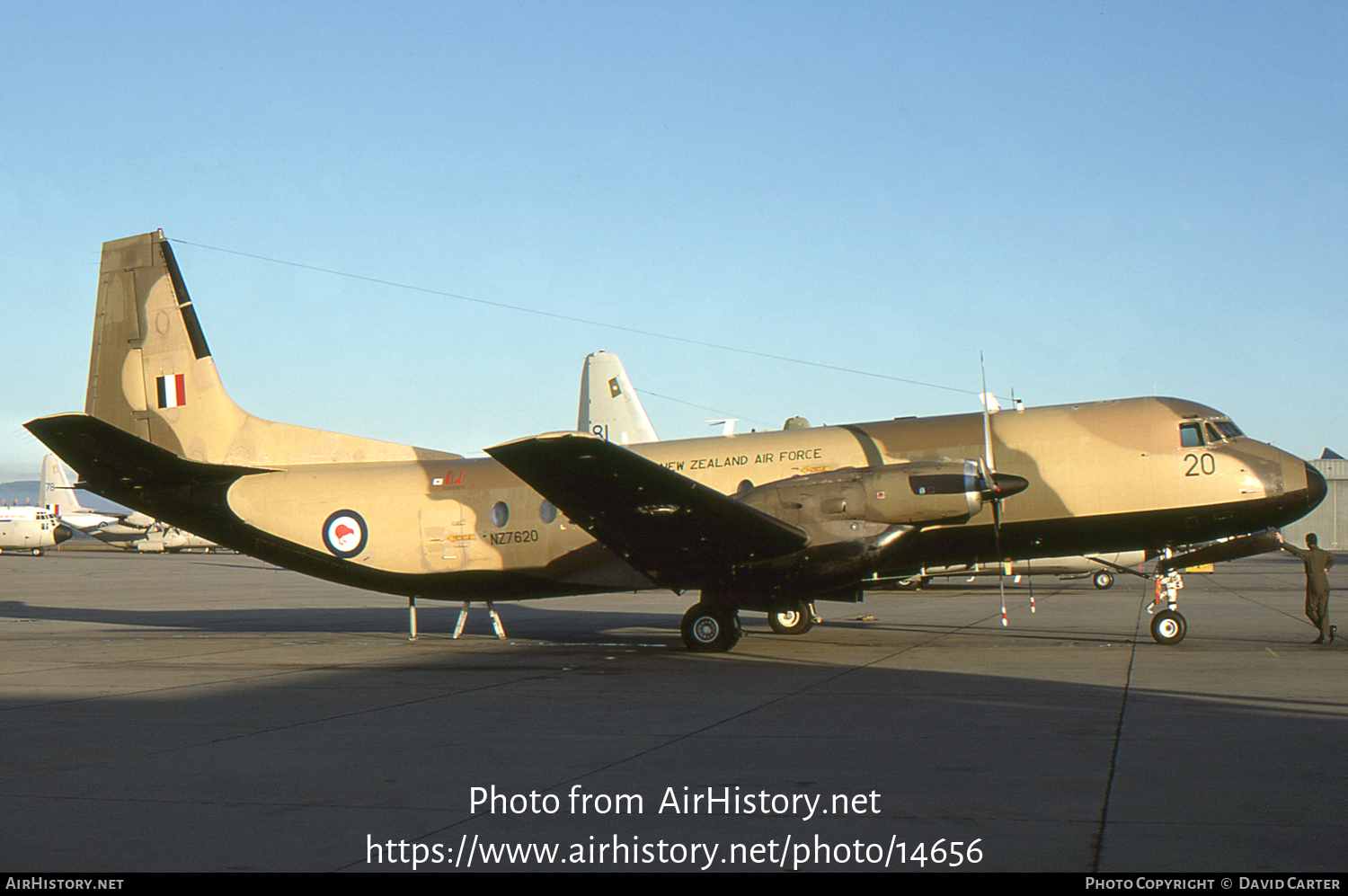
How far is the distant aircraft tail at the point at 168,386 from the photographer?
19516 mm

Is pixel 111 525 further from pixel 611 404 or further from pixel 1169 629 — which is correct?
pixel 1169 629

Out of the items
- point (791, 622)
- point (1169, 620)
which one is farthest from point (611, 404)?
point (1169, 620)

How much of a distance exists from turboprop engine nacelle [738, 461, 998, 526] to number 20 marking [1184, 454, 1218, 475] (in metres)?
2.65

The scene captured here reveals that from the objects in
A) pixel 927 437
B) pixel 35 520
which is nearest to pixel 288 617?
pixel 927 437

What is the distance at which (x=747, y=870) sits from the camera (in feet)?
18.6

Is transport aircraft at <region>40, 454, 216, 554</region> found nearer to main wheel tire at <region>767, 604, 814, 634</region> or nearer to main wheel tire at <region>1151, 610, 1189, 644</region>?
main wheel tire at <region>767, 604, 814, 634</region>

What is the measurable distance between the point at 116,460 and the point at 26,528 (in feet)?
216

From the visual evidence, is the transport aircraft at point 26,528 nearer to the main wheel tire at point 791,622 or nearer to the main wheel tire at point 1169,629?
the main wheel tire at point 791,622

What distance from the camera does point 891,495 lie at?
51.9 feet

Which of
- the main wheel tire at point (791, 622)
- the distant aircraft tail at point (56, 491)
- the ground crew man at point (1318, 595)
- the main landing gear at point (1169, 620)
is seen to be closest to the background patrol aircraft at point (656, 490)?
the main landing gear at point (1169, 620)

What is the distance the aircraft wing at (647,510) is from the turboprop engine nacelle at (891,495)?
625mm

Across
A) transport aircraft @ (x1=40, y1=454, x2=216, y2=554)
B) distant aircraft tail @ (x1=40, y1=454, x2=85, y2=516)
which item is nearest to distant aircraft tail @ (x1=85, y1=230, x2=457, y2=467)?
transport aircraft @ (x1=40, y1=454, x2=216, y2=554)

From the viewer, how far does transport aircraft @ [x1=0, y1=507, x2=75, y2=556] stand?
7331 centimetres

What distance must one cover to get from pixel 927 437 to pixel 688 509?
13.9ft
